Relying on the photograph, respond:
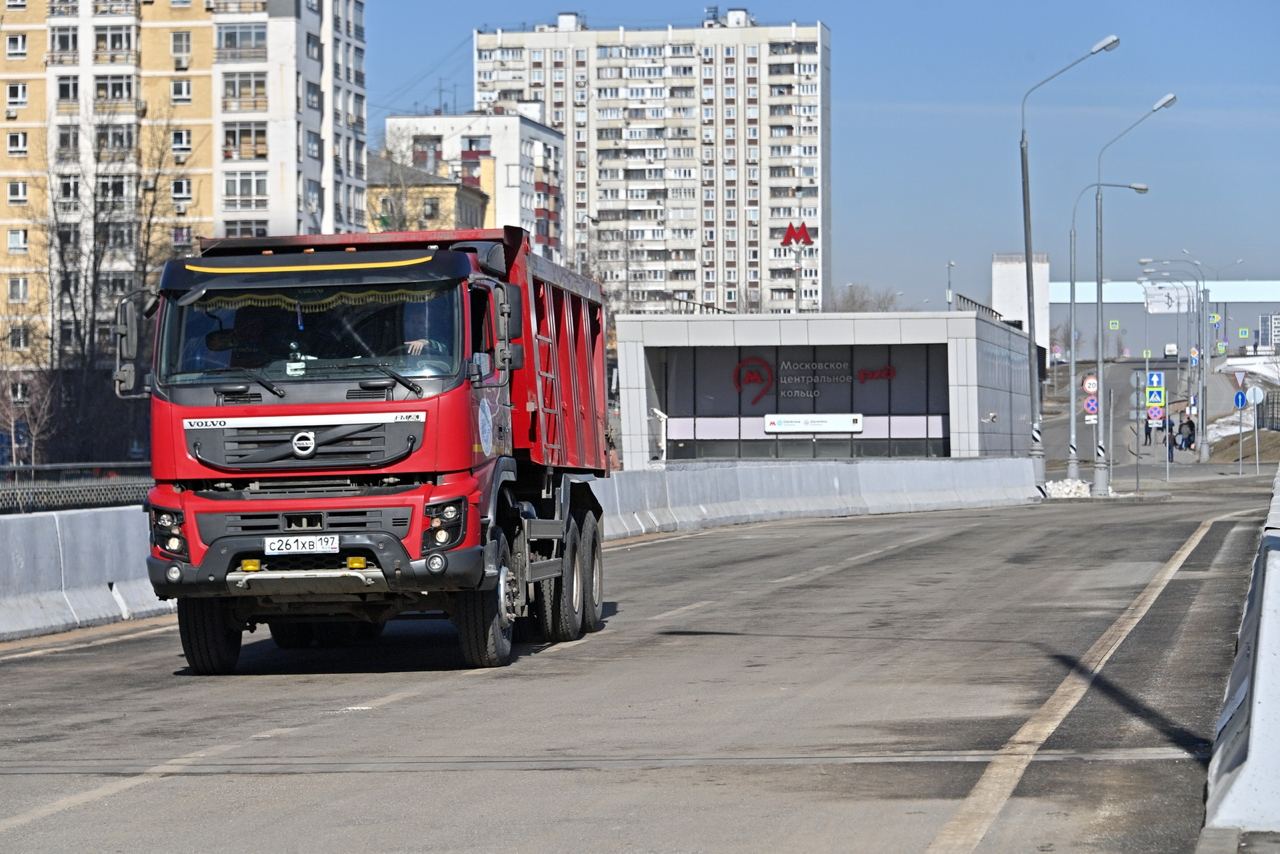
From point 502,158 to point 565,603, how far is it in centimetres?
14460

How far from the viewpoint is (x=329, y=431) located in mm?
12633

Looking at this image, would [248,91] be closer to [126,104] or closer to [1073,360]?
[126,104]

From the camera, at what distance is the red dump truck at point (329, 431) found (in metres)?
12.7

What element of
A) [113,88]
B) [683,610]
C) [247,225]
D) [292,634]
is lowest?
[683,610]

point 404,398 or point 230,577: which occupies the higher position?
point 404,398

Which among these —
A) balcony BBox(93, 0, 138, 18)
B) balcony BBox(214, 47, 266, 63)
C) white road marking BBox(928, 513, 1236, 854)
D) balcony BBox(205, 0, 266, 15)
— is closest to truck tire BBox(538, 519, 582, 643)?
white road marking BBox(928, 513, 1236, 854)

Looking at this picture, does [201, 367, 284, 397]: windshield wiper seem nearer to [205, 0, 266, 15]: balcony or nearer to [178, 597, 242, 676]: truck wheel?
[178, 597, 242, 676]: truck wheel

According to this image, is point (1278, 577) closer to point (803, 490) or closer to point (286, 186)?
point (803, 490)

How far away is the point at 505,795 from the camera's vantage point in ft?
27.2

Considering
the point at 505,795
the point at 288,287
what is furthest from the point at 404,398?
the point at 505,795

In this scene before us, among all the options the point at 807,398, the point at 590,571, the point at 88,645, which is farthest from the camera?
the point at 807,398

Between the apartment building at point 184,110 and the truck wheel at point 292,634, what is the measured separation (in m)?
81.6

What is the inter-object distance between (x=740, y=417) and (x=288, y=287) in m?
52.8

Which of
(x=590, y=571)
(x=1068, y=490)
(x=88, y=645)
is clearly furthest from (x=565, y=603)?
(x=1068, y=490)
